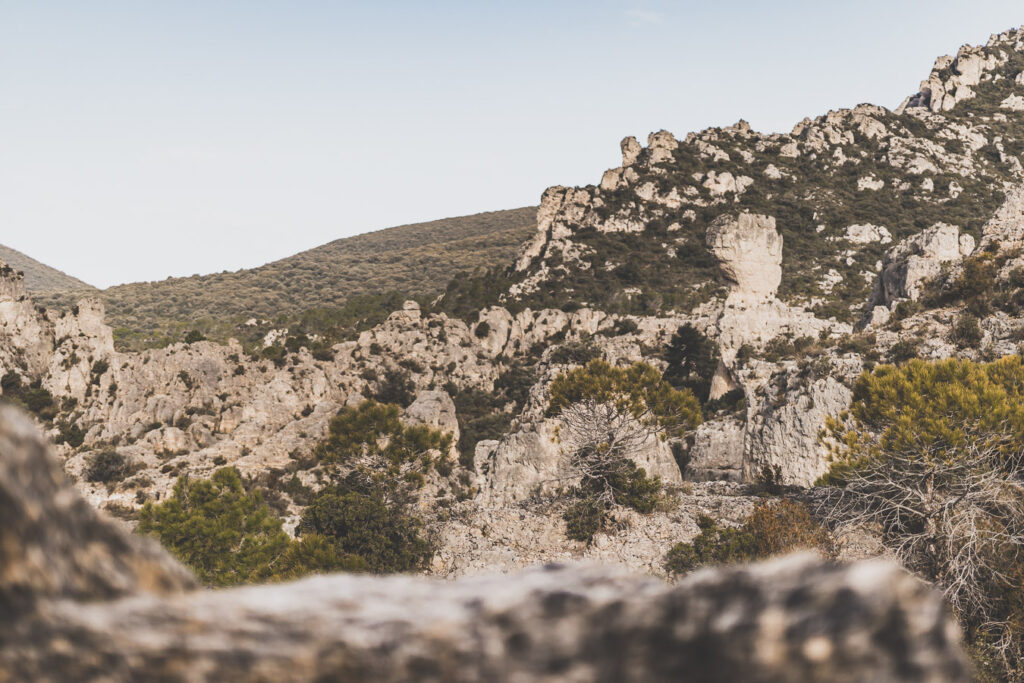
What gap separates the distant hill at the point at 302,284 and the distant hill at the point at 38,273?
70.8ft

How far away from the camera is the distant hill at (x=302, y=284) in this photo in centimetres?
7655

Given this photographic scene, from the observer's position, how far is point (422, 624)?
202cm

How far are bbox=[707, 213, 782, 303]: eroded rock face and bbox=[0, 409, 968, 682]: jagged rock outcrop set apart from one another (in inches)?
1846

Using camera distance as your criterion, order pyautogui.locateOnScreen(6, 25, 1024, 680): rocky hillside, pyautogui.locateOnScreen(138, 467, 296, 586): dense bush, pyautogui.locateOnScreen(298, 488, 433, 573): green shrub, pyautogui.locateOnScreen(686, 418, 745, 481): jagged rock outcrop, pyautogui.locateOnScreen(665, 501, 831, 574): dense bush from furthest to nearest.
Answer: pyautogui.locateOnScreen(686, 418, 745, 481): jagged rock outcrop, pyautogui.locateOnScreen(6, 25, 1024, 680): rocky hillside, pyautogui.locateOnScreen(298, 488, 433, 573): green shrub, pyautogui.locateOnScreen(138, 467, 296, 586): dense bush, pyautogui.locateOnScreen(665, 501, 831, 574): dense bush

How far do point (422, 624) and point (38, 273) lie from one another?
141m

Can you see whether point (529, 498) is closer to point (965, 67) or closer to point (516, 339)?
point (516, 339)

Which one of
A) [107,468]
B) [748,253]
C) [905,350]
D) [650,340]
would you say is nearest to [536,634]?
[905,350]

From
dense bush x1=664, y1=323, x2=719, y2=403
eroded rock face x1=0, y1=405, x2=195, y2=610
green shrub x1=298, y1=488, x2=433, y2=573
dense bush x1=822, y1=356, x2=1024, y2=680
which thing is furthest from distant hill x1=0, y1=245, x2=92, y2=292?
eroded rock face x1=0, y1=405, x2=195, y2=610

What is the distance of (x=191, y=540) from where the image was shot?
15.3 metres

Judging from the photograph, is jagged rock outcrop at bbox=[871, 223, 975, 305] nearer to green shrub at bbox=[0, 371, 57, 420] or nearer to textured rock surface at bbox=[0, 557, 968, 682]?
textured rock surface at bbox=[0, 557, 968, 682]

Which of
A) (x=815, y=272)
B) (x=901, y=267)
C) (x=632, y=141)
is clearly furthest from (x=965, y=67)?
(x=901, y=267)

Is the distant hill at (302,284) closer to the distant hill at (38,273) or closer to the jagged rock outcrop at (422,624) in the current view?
the distant hill at (38,273)

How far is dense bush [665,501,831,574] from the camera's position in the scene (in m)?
14.1

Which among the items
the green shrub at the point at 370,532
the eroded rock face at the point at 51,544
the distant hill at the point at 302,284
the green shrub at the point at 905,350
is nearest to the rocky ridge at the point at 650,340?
the green shrub at the point at 905,350
